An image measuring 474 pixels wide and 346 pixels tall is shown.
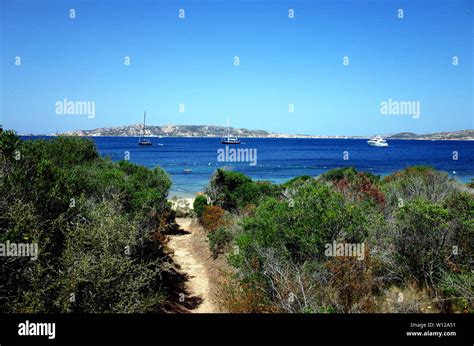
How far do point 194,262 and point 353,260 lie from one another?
38.2ft

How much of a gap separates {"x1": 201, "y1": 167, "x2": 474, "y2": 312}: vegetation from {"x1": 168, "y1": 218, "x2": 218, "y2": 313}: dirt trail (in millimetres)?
3885

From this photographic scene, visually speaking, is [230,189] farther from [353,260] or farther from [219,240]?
[353,260]

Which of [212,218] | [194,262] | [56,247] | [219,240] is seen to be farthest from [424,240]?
[212,218]

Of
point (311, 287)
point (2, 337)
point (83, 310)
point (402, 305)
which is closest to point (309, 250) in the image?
point (311, 287)

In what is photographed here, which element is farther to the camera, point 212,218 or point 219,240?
point 212,218

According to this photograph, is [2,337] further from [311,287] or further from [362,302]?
[362,302]

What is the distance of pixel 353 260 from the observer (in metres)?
9.02

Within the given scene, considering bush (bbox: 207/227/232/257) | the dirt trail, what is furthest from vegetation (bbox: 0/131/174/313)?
bush (bbox: 207/227/232/257)

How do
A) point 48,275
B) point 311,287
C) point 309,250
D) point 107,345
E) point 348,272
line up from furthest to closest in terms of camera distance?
point 309,250, point 348,272, point 311,287, point 48,275, point 107,345

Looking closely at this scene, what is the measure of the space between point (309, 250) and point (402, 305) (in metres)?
2.53

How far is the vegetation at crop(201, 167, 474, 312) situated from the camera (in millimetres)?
8289

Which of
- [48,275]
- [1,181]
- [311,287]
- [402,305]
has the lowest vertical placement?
[402,305]

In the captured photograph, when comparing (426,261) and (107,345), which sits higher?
(107,345)

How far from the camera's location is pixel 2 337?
428cm
